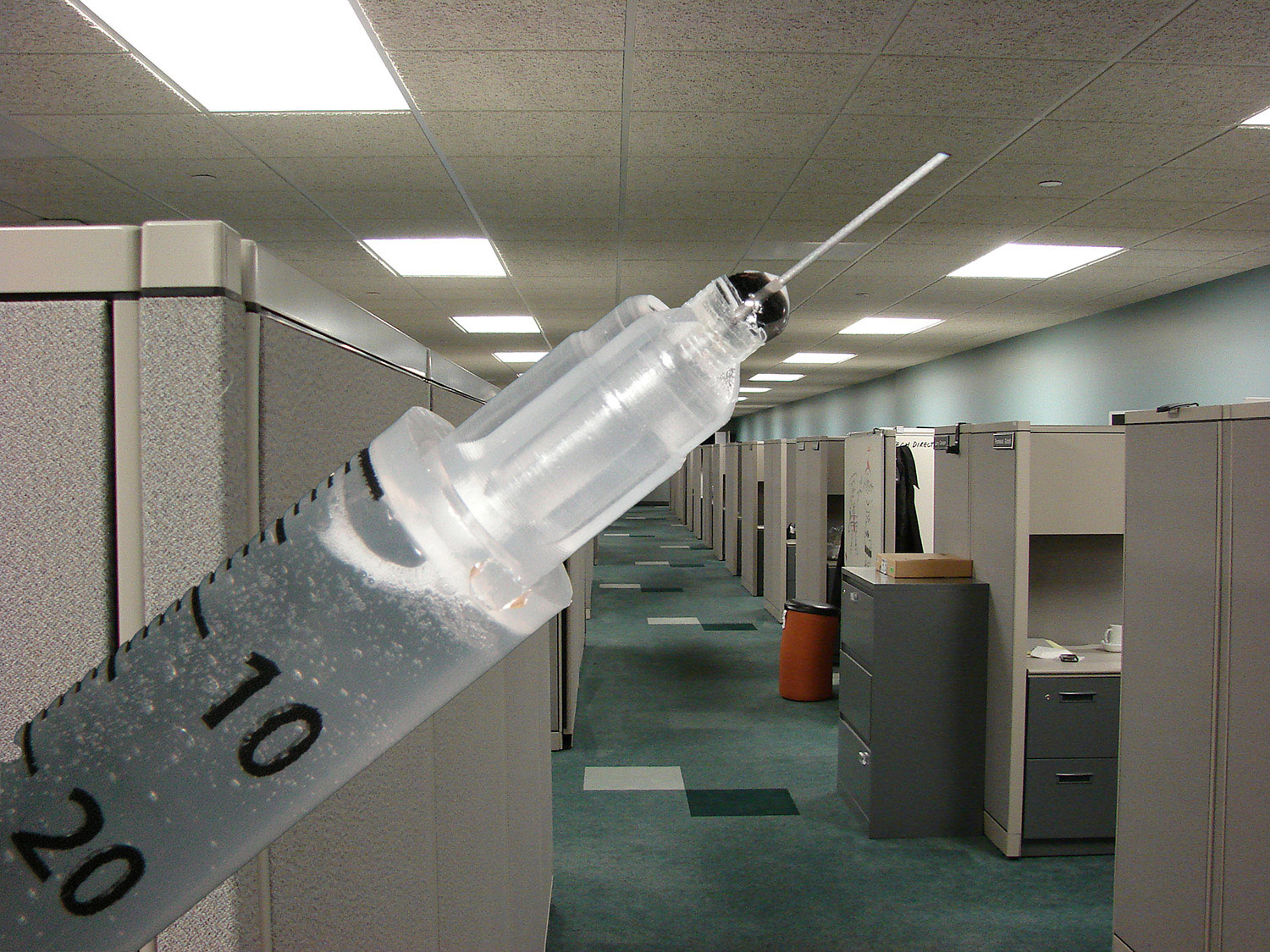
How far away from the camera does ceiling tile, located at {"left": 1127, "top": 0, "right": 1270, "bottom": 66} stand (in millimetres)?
2361

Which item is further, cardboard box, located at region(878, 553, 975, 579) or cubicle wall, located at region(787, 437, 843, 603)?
cubicle wall, located at region(787, 437, 843, 603)

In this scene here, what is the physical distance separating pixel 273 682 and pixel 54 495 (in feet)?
0.71

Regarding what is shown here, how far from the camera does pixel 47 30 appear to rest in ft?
8.15

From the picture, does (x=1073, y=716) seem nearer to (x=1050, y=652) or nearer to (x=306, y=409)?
(x=1050, y=652)

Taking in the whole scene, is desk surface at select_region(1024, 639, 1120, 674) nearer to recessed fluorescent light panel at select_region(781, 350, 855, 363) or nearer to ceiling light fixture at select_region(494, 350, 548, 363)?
recessed fluorescent light panel at select_region(781, 350, 855, 363)

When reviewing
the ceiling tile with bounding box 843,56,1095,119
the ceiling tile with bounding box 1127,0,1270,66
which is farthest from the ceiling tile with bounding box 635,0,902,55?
the ceiling tile with bounding box 1127,0,1270,66

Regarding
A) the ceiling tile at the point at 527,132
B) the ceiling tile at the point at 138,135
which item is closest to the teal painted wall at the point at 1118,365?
the ceiling tile at the point at 527,132

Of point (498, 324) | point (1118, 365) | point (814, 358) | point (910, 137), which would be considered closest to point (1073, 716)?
point (910, 137)

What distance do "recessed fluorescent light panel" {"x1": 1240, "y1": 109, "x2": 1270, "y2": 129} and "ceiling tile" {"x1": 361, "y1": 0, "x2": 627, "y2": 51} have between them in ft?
8.07

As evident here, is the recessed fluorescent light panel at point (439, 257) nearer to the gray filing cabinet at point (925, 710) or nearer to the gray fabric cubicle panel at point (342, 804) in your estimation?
the gray filing cabinet at point (925, 710)

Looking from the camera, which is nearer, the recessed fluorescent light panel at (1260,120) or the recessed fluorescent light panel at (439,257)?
the recessed fluorescent light panel at (1260,120)

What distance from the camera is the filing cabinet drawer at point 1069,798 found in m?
2.71

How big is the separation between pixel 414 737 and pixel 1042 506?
2690 millimetres

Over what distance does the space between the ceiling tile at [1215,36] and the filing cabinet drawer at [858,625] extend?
2009 mm
